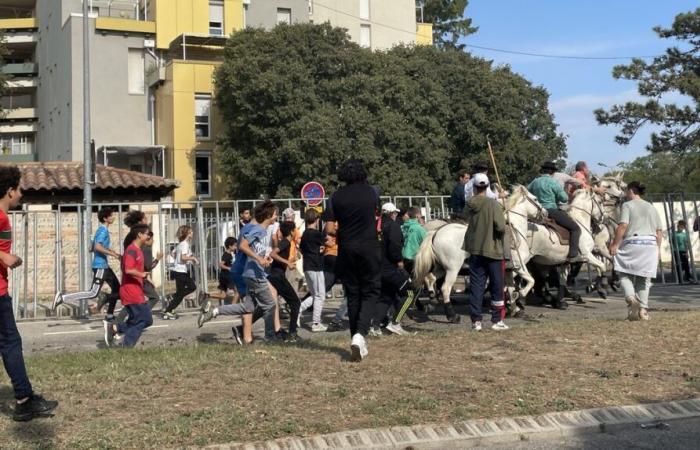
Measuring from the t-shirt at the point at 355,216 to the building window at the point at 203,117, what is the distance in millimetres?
36388

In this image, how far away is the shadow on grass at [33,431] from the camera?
625cm

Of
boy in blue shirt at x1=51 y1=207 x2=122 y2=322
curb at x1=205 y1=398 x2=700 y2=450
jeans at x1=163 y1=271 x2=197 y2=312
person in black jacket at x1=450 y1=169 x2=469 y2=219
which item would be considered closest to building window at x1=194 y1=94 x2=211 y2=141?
jeans at x1=163 y1=271 x2=197 y2=312

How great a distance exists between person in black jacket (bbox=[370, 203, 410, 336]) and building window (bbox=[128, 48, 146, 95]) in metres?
36.7

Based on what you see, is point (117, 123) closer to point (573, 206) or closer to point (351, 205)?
point (573, 206)

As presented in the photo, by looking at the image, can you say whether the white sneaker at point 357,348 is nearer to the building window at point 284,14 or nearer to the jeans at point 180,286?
the jeans at point 180,286

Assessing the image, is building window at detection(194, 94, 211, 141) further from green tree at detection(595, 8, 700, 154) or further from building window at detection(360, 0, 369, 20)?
green tree at detection(595, 8, 700, 154)

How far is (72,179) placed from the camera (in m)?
27.9

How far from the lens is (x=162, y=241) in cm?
1809

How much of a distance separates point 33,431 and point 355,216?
13.3 ft

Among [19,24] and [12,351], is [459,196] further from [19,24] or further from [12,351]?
[19,24]

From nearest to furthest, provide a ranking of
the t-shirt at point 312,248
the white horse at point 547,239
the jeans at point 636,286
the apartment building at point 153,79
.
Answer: the jeans at point 636,286 → the t-shirt at point 312,248 → the white horse at point 547,239 → the apartment building at point 153,79

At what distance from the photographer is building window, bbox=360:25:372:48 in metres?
53.9

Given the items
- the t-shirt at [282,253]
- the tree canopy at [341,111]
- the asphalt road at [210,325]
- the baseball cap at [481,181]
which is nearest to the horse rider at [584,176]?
the asphalt road at [210,325]

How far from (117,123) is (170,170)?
3.97 metres
